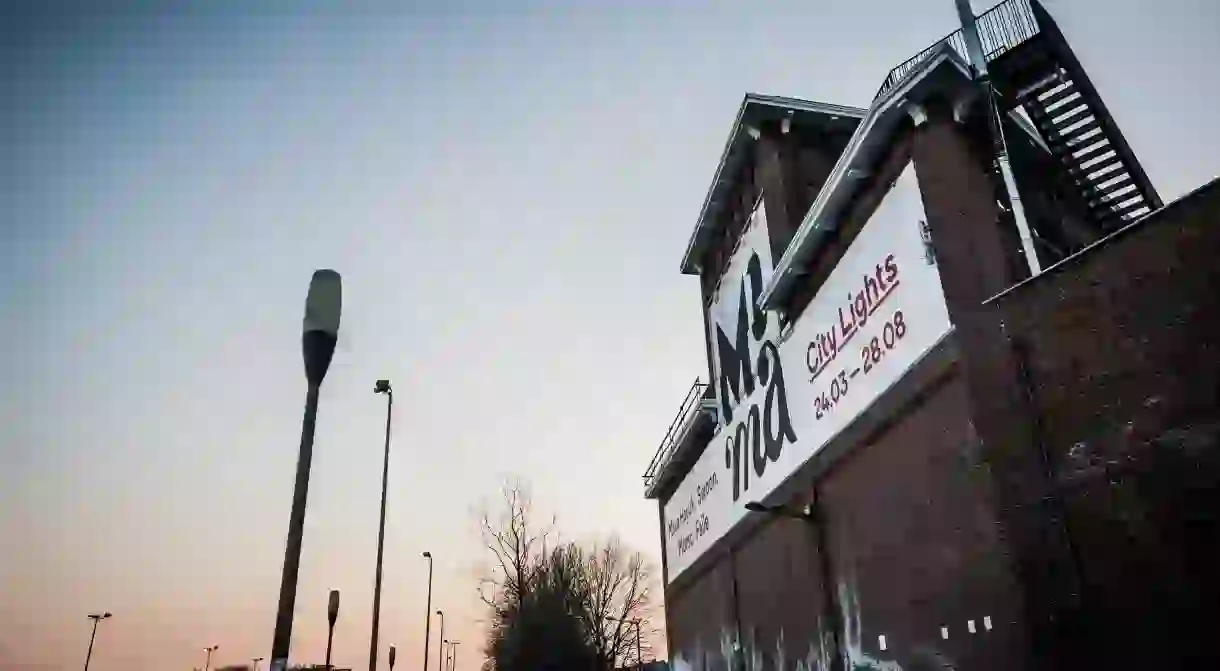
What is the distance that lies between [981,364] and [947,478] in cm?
195

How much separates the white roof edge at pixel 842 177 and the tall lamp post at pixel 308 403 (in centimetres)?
1149

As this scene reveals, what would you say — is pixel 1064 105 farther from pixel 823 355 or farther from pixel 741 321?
pixel 741 321

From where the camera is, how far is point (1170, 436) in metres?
9.21

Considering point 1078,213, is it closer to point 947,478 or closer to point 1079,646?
point 947,478

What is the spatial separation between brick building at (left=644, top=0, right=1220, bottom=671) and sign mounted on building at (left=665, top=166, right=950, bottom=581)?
0.23 ft

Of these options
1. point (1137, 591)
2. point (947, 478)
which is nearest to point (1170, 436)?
point (1137, 591)

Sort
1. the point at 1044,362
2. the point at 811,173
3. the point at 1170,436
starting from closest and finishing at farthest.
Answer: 1. the point at 1170,436
2. the point at 1044,362
3. the point at 811,173

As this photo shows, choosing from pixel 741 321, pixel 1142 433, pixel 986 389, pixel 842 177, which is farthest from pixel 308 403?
pixel 741 321

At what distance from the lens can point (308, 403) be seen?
4.64m

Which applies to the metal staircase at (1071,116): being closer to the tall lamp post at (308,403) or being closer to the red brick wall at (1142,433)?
the red brick wall at (1142,433)

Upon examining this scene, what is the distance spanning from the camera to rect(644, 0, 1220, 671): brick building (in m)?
9.30

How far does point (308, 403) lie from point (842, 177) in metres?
12.8

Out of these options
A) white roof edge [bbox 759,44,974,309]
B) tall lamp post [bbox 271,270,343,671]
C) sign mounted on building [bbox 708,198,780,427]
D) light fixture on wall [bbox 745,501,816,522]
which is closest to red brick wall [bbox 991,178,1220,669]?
white roof edge [bbox 759,44,974,309]

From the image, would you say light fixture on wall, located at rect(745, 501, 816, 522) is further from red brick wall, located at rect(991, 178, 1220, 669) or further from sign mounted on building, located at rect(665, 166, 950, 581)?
red brick wall, located at rect(991, 178, 1220, 669)
